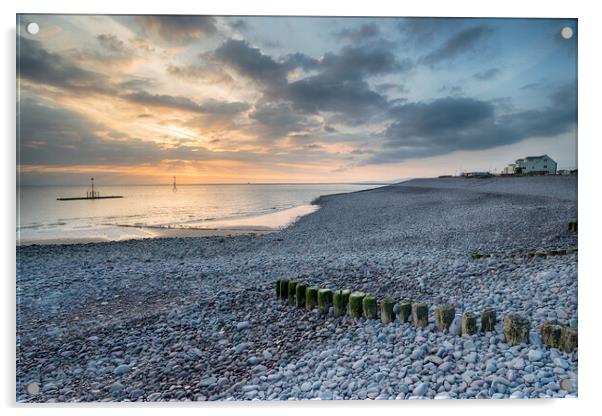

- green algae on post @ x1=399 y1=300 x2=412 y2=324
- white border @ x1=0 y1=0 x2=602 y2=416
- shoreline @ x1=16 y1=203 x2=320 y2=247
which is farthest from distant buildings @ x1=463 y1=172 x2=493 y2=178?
shoreline @ x1=16 y1=203 x2=320 y2=247

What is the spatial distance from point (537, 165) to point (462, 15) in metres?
1.81

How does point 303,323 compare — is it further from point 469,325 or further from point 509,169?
point 509,169

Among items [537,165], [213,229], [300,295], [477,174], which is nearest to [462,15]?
[537,165]

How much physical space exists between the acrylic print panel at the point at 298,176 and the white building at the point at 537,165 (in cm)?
3

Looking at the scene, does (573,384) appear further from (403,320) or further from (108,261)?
(108,261)

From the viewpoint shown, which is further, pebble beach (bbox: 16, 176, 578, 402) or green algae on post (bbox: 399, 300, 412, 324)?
green algae on post (bbox: 399, 300, 412, 324)

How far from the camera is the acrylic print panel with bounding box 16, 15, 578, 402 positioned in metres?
2.88

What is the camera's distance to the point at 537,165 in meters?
4.06

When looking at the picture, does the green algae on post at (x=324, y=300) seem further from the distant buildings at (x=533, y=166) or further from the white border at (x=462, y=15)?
the distant buildings at (x=533, y=166)

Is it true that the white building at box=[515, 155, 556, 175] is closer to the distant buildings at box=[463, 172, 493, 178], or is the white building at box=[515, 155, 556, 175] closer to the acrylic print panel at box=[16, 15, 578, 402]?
the acrylic print panel at box=[16, 15, 578, 402]

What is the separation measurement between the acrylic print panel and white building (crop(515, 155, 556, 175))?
0.03 m

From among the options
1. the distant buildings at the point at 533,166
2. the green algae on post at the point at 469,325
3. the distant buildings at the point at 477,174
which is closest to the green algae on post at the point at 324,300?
the green algae on post at the point at 469,325

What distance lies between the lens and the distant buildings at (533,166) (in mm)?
3860
